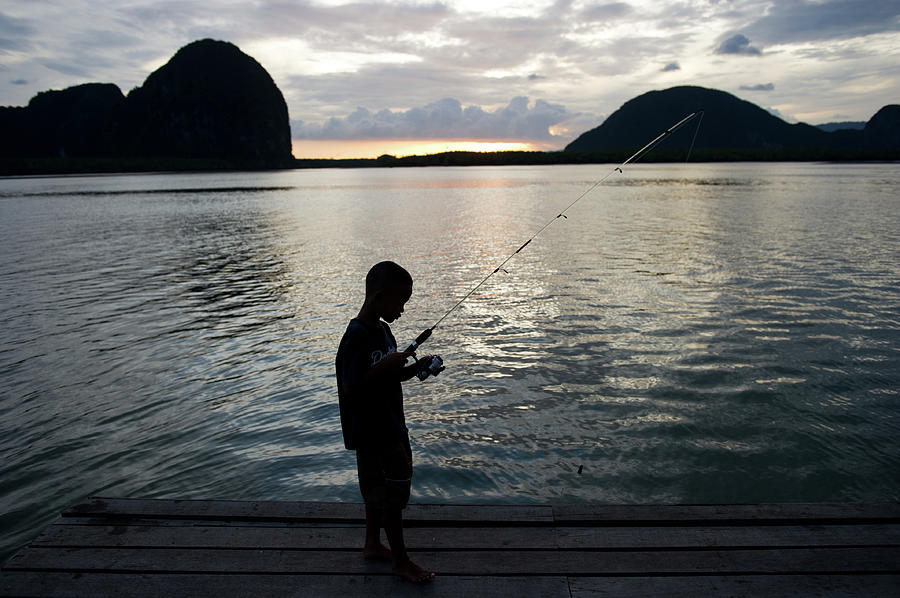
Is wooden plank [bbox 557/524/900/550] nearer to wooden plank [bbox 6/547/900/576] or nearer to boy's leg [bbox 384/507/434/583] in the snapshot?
wooden plank [bbox 6/547/900/576]

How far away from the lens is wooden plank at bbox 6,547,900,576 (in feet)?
11.2

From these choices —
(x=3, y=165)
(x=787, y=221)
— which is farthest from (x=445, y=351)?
(x=3, y=165)

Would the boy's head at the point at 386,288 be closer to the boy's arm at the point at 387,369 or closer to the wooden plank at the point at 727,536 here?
the boy's arm at the point at 387,369

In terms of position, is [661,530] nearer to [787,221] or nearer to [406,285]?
[406,285]

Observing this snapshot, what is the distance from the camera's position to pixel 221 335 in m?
11.3

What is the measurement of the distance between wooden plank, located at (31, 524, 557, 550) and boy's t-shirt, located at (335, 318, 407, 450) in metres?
0.87

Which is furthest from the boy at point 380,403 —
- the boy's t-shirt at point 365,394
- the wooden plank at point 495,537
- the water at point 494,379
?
the water at point 494,379

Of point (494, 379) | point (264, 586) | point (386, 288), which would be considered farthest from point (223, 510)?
point (494, 379)

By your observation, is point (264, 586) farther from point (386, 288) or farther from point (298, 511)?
point (386, 288)

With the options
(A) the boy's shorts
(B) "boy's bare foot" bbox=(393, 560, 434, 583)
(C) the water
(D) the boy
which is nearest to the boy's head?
(D) the boy

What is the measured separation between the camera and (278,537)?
149 inches

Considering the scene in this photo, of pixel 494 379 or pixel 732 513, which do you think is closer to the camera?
pixel 732 513

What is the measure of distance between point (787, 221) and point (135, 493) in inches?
1203

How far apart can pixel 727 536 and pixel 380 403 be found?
8.48ft
